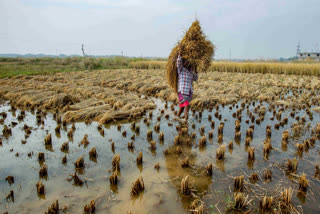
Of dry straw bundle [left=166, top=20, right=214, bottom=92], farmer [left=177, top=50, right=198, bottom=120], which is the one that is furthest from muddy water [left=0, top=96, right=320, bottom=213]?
dry straw bundle [left=166, top=20, right=214, bottom=92]

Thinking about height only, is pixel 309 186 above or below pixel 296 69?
below

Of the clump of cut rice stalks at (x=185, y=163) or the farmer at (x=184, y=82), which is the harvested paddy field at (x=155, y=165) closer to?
the clump of cut rice stalks at (x=185, y=163)

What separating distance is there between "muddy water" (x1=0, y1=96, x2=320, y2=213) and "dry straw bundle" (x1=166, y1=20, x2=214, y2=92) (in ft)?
5.16

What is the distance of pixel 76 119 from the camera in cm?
516

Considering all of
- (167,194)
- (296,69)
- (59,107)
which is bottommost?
(167,194)

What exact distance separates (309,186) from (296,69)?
1487cm

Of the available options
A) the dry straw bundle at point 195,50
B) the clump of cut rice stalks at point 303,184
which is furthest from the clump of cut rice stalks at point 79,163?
the dry straw bundle at point 195,50

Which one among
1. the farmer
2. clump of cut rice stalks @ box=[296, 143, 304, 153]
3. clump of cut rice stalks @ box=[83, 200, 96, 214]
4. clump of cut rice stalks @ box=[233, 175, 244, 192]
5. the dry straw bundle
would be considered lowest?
clump of cut rice stalks @ box=[83, 200, 96, 214]

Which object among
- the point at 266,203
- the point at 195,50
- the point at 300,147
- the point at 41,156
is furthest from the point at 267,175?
the point at 41,156

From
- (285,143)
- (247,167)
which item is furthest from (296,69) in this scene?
(247,167)

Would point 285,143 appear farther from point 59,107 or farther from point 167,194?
point 59,107

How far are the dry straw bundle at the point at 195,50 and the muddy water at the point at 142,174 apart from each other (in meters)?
1.57

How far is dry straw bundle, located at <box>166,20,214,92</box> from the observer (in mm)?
4586

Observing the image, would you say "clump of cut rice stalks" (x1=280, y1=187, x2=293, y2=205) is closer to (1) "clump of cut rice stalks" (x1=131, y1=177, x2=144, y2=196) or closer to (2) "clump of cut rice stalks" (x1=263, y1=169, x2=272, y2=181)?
(2) "clump of cut rice stalks" (x1=263, y1=169, x2=272, y2=181)
